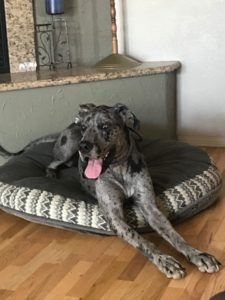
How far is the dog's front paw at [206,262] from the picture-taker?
7.49ft

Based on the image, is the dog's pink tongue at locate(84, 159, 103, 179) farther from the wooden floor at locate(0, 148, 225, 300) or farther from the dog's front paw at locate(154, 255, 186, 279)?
the dog's front paw at locate(154, 255, 186, 279)

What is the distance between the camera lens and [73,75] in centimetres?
389

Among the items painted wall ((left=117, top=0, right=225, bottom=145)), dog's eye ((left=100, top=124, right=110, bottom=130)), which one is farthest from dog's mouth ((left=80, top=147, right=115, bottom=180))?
painted wall ((left=117, top=0, right=225, bottom=145))

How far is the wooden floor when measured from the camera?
7.20ft

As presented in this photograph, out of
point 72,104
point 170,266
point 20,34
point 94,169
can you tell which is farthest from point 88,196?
point 20,34

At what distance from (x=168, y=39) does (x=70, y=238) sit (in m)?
2.13

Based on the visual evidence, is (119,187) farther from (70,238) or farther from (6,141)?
(6,141)

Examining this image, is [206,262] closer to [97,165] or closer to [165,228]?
[165,228]

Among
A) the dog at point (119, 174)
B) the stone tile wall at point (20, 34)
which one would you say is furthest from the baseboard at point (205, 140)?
the dog at point (119, 174)

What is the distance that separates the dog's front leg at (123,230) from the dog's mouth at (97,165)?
129 millimetres

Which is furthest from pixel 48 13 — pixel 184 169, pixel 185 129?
pixel 184 169

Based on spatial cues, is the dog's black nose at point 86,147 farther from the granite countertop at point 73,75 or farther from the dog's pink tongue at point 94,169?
the granite countertop at point 73,75

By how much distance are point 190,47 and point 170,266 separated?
7.82 feet

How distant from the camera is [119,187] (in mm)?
2717
